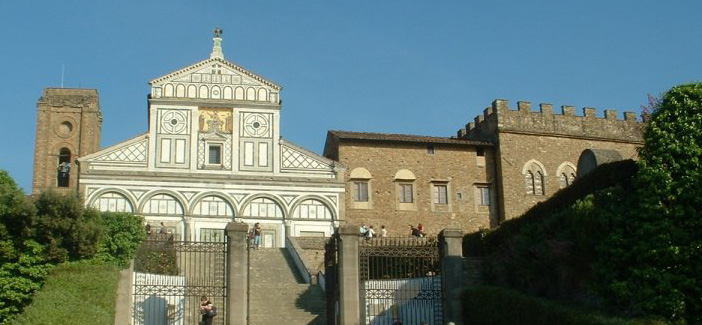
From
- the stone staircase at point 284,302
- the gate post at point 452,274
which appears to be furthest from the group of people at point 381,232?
the gate post at point 452,274

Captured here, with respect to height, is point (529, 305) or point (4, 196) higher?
point (4, 196)

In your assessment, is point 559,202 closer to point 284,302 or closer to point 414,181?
point 284,302

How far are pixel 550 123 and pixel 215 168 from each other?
1860 cm

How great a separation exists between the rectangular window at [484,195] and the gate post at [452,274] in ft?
79.7

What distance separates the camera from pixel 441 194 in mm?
52094

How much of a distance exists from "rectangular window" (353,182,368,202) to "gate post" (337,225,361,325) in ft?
75.8

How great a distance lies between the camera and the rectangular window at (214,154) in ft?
158

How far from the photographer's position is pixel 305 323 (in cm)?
2903

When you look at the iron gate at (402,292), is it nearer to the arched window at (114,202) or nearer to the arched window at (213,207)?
the arched window at (213,207)

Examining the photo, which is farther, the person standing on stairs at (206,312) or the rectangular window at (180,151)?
the rectangular window at (180,151)

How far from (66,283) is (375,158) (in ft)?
87.3

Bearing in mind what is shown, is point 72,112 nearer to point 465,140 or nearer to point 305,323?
point 465,140

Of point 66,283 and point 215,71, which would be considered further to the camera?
point 215,71

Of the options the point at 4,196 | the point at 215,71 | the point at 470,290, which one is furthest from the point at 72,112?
the point at 470,290
